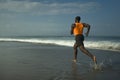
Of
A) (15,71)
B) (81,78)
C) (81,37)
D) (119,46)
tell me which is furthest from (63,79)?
(119,46)

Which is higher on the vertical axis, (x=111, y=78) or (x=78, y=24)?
(x=78, y=24)

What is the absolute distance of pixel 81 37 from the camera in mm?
11070

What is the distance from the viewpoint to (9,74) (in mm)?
8648

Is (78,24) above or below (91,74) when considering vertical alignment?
above

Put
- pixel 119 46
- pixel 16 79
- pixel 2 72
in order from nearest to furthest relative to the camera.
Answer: pixel 16 79 < pixel 2 72 < pixel 119 46

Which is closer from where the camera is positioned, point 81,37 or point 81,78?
point 81,78

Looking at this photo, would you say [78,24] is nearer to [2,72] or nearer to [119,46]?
[2,72]

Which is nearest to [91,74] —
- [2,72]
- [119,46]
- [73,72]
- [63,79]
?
[73,72]

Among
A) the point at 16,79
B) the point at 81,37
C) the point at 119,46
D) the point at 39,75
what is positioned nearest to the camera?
the point at 16,79

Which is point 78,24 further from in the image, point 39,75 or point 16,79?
point 16,79

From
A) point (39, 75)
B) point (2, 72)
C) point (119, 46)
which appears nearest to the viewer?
point (39, 75)

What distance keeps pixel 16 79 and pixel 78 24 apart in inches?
164

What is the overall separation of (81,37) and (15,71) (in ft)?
10.3

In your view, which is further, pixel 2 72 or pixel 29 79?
pixel 2 72
